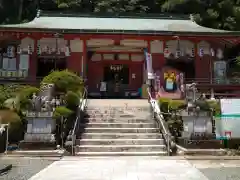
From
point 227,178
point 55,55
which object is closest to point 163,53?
point 55,55

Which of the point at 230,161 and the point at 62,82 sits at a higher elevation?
the point at 62,82

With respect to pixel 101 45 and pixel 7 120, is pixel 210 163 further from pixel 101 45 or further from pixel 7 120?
pixel 101 45

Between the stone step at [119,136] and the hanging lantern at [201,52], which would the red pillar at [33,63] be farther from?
the hanging lantern at [201,52]

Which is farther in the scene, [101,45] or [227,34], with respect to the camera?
[101,45]

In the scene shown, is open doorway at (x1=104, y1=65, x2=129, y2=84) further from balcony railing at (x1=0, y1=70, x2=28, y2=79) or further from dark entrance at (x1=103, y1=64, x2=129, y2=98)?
balcony railing at (x1=0, y1=70, x2=28, y2=79)

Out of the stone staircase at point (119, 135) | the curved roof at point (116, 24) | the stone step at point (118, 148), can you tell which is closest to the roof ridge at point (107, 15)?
the curved roof at point (116, 24)

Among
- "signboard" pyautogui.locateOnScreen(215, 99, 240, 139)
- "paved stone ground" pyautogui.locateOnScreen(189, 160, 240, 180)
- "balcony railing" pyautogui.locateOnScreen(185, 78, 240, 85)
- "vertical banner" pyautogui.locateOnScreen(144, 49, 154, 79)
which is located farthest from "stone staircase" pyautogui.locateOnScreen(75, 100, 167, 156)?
"balcony railing" pyautogui.locateOnScreen(185, 78, 240, 85)

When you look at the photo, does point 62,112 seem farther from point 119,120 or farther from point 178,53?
point 178,53

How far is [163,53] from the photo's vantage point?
21.3 m

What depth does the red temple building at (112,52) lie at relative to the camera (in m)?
19.9

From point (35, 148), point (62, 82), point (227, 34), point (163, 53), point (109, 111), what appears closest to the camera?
point (35, 148)

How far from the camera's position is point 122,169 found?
27.6ft

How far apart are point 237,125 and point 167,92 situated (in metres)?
7.14

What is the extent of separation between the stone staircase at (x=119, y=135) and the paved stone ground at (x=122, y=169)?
3.41 feet
